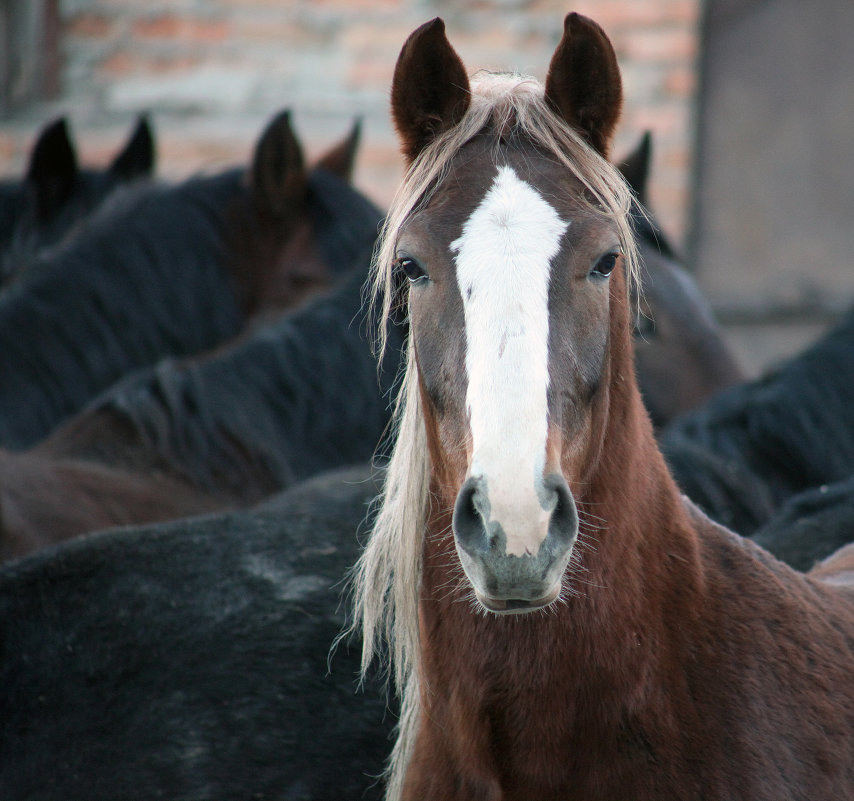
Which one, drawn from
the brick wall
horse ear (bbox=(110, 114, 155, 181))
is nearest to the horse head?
horse ear (bbox=(110, 114, 155, 181))

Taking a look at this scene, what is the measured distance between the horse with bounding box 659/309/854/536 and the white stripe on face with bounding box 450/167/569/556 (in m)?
1.63

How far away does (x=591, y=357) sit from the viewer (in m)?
1.68

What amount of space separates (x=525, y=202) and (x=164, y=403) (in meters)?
1.88

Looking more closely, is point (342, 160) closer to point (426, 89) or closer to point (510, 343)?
point (426, 89)

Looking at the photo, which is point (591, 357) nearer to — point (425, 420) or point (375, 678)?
point (425, 420)

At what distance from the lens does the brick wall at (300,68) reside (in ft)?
21.4

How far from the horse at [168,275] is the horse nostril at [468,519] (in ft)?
8.35

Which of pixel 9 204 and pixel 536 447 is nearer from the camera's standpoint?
pixel 536 447

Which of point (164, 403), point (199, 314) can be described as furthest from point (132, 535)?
point (199, 314)

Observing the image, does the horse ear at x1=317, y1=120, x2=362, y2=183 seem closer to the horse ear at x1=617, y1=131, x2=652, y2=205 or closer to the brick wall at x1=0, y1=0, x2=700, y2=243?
the horse ear at x1=617, y1=131, x2=652, y2=205

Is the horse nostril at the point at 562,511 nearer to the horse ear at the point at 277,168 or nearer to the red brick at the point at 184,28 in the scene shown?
the horse ear at the point at 277,168

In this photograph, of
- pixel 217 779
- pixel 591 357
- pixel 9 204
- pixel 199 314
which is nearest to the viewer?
pixel 591 357

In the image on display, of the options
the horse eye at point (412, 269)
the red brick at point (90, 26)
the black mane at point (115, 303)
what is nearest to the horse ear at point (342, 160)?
the black mane at point (115, 303)

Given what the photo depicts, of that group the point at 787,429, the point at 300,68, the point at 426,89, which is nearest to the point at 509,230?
the point at 426,89
